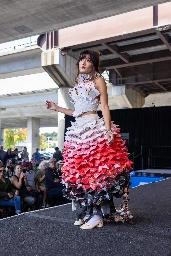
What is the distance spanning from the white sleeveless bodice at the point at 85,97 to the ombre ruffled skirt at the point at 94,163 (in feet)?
0.22

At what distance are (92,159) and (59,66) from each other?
41.6 feet

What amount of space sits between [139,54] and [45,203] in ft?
35.1

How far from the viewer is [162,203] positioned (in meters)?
4.01

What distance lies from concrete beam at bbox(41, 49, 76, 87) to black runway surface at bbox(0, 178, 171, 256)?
472 inches

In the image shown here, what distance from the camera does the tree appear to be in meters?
74.1

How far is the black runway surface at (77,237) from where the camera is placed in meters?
2.00

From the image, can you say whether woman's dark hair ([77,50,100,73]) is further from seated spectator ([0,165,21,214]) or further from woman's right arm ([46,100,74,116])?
seated spectator ([0,165,21,214])

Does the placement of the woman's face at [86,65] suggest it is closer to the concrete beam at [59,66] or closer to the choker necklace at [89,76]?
the choker necklace at [89,76]

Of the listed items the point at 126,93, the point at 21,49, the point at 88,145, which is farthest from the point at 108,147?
the point at 126,93

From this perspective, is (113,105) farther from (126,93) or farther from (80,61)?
(80,61)

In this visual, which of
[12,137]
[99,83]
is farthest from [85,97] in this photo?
[12,137]

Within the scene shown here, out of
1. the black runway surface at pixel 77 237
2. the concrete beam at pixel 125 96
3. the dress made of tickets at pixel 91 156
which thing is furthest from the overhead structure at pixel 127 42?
the black runway surface at pixel 77 237

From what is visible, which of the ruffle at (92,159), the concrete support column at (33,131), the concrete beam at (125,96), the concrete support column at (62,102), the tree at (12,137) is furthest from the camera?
the tree at (12,137)

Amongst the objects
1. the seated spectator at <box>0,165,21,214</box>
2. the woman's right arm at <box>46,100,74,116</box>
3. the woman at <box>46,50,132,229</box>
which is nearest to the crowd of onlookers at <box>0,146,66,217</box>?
the seated spectator at <box>0,165,21,214</box>
